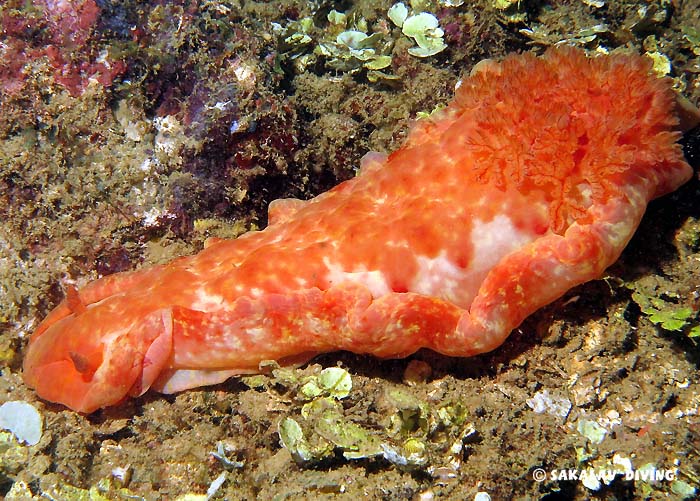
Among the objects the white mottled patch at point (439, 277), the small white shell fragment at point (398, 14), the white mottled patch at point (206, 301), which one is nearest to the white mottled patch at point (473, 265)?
the white mottled patch at point (439, 277)

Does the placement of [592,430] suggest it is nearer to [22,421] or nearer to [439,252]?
[439,252]

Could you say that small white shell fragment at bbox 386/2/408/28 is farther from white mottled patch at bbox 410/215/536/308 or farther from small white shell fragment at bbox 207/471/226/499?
small white shell fragment at bbox 207/471/226/499

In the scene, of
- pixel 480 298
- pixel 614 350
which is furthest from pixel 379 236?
pixel 614 350

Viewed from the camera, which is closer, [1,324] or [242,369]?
[242,369]

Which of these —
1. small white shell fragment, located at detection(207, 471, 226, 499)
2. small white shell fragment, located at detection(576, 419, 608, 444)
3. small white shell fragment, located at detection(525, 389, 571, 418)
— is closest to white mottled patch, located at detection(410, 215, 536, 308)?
small white shell fragment, located at detection(525, 389, 571, 418)

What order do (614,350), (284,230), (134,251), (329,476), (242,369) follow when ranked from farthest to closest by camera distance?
(134,251)
(284,230)
(242,369)
(614,350)
(329,476)

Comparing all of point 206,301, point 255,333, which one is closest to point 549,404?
point 255,333

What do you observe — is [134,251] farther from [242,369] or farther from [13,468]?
[13,468]
